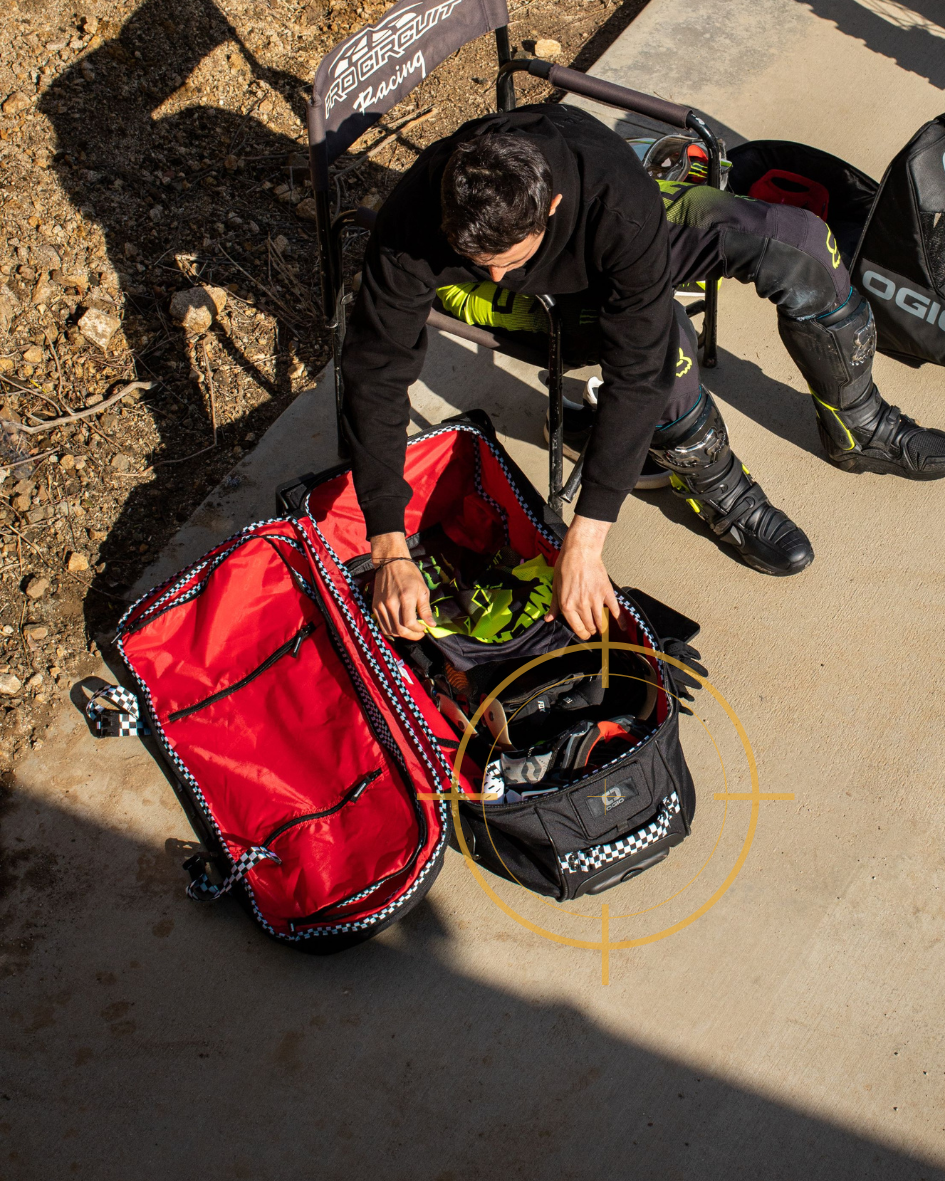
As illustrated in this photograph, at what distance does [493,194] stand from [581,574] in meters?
0.69

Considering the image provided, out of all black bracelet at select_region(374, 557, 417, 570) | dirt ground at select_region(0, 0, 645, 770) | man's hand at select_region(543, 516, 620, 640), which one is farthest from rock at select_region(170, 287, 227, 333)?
man's hand at select_region(543, 516, 620, 640)

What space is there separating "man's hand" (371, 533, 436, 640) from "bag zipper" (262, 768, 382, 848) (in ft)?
1.02

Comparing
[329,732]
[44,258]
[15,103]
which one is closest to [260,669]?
[329,732]

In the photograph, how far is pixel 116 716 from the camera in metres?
2.09

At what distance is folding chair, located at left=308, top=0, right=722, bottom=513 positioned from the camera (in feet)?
6.38

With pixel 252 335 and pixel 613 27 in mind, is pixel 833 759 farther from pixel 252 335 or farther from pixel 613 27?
pixel 613 27

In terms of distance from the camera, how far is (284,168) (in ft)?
10.4

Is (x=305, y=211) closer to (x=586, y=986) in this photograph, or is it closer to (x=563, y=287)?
(x=563, y=287)

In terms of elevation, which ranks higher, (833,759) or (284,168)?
(284,168)

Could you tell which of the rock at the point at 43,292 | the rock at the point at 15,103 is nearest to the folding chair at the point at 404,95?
the rock at the point at 43,292

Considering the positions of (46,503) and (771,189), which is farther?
(771,189)

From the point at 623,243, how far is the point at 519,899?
4.43ft

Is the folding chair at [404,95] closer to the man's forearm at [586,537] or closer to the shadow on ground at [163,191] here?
the man's forearm at [586,537]

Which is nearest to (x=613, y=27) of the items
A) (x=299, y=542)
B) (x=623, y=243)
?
(x=623, y=243)
